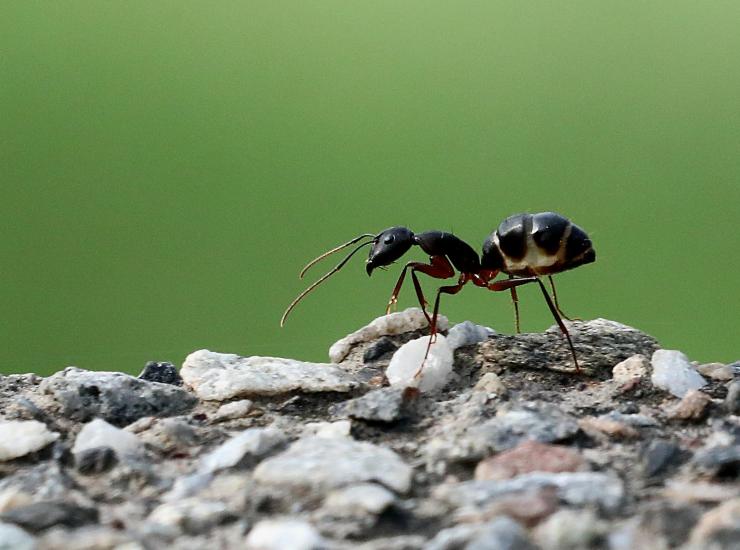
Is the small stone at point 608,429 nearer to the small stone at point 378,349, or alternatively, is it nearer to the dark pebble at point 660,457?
the dark pebble at point 660,457

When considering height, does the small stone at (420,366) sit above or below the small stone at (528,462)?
above

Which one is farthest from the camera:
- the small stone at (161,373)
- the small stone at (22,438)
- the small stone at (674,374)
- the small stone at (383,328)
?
the small stone at (383,328)

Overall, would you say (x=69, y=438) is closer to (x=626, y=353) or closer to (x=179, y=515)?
(x=179, y=515)

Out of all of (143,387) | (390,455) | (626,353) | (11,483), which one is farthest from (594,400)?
(11,483)

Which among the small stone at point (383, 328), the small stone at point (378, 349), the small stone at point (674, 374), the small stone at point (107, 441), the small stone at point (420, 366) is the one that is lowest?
the small stone at point (107, 441)

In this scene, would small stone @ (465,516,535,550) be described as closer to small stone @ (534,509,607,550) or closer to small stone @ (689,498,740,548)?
small stone @ (534,509,607,550)

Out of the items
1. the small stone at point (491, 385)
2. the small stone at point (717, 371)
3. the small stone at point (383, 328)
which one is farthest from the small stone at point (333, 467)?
the small stone at point (717, 371)
